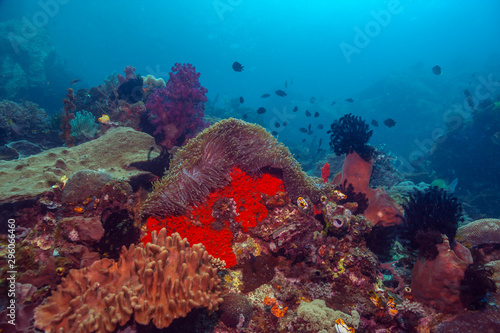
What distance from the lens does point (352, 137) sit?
20.6ft

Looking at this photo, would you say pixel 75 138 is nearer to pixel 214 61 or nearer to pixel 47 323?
pixel 47 323

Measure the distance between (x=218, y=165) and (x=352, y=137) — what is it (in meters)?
4.06

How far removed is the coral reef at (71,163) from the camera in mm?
4164

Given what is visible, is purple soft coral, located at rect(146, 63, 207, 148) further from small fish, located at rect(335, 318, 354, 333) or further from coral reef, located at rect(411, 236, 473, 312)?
coral reef, located at rect(411, 236, 473, 312)

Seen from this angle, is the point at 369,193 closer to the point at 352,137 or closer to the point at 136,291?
the point at 352,137

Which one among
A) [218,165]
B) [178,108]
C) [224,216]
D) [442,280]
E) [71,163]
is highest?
[178,108]

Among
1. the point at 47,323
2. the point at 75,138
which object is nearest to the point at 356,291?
the point at 47,323

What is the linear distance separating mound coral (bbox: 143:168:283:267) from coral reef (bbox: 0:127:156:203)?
187 centimetres

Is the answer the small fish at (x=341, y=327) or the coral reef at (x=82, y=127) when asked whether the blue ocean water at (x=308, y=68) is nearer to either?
the coral reef at (x=82, y=127)

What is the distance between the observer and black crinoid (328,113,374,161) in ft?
20.4

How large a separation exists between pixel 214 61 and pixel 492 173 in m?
119

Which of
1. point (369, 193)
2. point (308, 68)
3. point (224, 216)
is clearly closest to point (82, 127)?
point (224, 216)

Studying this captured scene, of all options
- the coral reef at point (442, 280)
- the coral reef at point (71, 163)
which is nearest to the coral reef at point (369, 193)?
the coral reef at point (442, 280)

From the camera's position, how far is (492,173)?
17.7m
